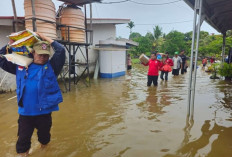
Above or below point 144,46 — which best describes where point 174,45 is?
above

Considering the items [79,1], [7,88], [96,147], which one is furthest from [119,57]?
[96,147]

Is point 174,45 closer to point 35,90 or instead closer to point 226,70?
point 226,70

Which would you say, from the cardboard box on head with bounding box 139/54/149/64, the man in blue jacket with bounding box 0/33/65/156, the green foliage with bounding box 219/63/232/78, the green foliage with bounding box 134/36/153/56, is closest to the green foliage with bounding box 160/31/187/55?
the green foliage with bounding box 134/36/153/56

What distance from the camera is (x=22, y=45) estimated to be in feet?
8.32

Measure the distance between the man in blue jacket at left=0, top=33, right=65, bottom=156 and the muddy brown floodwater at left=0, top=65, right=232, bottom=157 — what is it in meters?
0.67

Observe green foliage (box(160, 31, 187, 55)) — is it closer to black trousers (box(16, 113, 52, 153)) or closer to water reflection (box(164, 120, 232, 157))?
water reflection (box(164, 120, 232, 157))

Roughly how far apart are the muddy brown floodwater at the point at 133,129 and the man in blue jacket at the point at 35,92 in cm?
67

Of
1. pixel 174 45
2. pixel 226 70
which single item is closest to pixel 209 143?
pixel 226 70

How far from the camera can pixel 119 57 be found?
45.3 ft

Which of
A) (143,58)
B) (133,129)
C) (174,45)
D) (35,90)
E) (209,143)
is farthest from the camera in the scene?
(174,45)

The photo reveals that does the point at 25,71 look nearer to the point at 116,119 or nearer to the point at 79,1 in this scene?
the point at 116,119

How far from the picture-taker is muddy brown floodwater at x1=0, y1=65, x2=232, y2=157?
303cm

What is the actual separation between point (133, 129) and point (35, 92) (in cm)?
229

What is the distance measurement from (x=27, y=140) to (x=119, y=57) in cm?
1168
